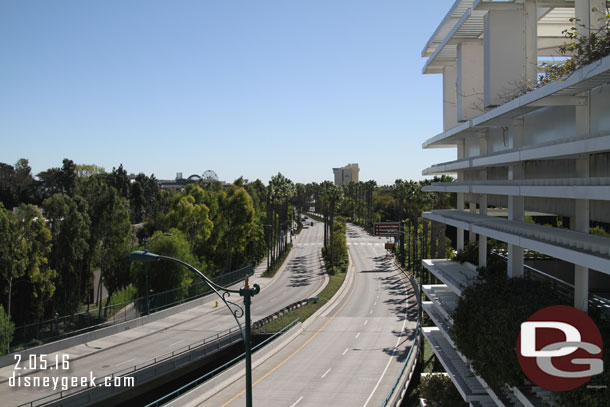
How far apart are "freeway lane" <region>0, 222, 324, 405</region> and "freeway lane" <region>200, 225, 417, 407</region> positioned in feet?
20.9

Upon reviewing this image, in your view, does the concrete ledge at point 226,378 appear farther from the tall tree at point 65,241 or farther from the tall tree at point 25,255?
the tall tree at point 65,241

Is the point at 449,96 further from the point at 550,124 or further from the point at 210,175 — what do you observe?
the point at 210,175

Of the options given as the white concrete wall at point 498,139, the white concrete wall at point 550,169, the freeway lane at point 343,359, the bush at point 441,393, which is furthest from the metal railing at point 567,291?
the freeway lane at point 343,359

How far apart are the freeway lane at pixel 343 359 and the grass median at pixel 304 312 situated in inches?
57.1

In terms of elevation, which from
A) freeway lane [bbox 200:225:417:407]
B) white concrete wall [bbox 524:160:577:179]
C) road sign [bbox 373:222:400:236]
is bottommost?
freeway lane [bbox 200:225:417:407]

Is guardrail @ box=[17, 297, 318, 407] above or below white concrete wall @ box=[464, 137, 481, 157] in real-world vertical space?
below

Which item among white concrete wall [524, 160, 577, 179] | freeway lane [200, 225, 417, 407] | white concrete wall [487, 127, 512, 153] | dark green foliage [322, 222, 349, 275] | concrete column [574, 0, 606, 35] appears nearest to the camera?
concrete column [574, 0, 606, 35]

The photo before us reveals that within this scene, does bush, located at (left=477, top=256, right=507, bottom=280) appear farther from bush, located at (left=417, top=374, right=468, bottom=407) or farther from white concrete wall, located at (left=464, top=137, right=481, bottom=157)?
white concrete wall, located at (left=464, top=137, right=481, bottom=157)

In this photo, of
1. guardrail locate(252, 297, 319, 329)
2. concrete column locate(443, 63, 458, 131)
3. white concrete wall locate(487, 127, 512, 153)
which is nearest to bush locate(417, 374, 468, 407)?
white concrete wall locate(487, 127, 512, 153)

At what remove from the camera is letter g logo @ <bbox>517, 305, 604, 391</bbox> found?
1193 cm

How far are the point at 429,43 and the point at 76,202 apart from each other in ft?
103

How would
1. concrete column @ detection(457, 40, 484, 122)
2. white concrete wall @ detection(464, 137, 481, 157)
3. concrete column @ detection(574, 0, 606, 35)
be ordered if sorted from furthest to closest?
white concrete wall @ detection(464, 137, 481, 157)
concrete column @ detection(457, 40, 484, 122)
concrete column @ detection(574, 0, 606, 35)

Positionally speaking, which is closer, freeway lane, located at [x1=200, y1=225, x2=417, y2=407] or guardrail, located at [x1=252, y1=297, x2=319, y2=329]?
freeway lane, located at [x1=200, y1=225, x2=417, y2=407]

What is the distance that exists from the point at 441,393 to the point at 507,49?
46.6 feet
